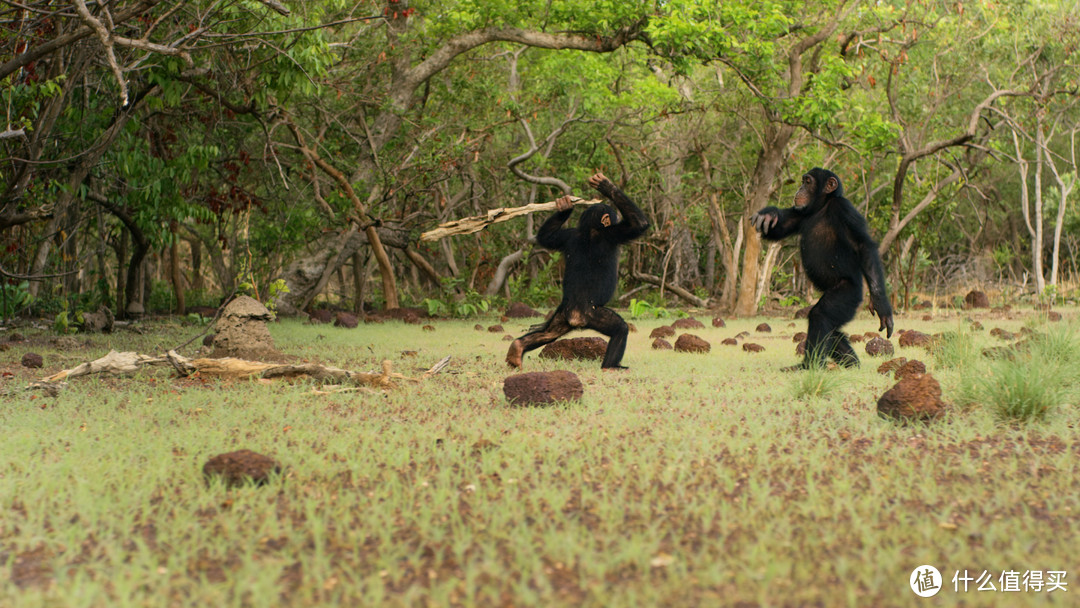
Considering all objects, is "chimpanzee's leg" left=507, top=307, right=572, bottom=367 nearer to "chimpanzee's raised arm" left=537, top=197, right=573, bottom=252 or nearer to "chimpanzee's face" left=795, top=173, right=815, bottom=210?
"chimpanzee's raised arm" left=537, top=197, right=573, bottom=252

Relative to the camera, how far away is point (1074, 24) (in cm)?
1407

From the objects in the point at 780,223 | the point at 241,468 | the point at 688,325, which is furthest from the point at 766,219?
the point at 688,325

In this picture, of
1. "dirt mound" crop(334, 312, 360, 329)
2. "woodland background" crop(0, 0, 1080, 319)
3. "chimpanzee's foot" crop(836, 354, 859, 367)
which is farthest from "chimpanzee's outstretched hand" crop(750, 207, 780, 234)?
"dirt mound" crop(334, 312, 360, 329)

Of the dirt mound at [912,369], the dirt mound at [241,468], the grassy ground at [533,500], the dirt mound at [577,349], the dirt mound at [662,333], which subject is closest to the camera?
the grassy ground at [533,500]

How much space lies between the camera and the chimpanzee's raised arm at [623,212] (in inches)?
255

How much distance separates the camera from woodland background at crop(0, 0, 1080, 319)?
7887 mm

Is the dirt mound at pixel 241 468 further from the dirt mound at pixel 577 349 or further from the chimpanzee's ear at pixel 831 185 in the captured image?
the chimpanzee's ear at pixel 831 185

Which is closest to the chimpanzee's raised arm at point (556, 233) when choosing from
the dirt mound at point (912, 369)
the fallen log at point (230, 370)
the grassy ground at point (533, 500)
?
the fallen log at point (230, 370)

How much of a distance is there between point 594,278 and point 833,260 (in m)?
1.89

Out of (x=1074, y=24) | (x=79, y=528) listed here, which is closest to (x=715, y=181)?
(x=1074, y=24)

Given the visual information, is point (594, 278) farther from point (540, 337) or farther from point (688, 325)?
point (688, 325)

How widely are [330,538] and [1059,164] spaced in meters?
25.5

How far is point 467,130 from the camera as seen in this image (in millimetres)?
12664

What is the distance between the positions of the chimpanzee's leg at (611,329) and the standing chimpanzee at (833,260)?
1.37 meters
